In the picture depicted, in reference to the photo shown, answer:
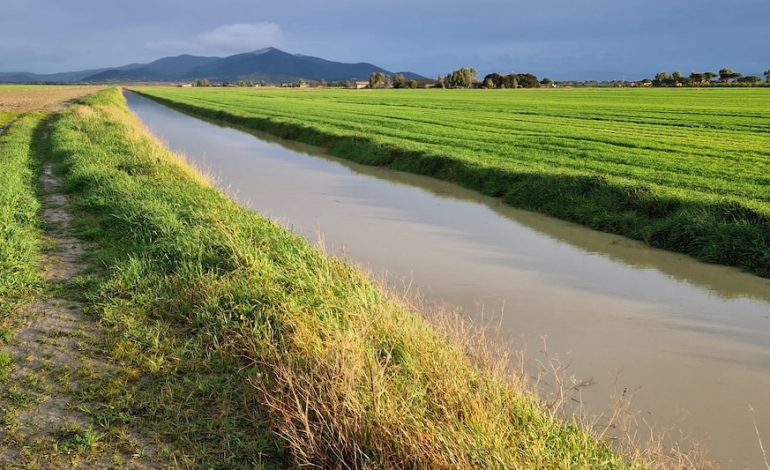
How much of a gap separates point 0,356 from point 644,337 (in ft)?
20.4

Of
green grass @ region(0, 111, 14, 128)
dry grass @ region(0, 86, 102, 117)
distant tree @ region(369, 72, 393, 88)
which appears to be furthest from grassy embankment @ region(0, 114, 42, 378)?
distant tree @ region(369, 72, 393, 88)

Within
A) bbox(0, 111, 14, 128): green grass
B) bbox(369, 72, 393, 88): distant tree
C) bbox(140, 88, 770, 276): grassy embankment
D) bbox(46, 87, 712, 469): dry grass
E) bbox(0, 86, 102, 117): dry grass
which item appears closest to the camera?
bbox(46, 87, 712, 469): dry grass

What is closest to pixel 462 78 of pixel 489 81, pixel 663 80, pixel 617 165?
pixel 489 81

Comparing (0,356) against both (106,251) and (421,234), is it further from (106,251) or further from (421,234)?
(421,234)

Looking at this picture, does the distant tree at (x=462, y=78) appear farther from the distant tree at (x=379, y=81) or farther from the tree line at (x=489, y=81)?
the distant tree at (x=379, y=81)

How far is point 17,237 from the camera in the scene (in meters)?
8.53

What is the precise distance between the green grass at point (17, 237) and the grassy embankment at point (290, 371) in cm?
77

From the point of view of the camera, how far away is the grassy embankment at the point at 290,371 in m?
3.70

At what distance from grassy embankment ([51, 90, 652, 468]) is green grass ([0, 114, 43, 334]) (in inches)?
30.3

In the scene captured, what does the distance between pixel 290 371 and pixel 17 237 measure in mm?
6151

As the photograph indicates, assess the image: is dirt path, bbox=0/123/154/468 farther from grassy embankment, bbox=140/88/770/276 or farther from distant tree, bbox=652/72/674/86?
distant tree, bbox=652/72/674/86

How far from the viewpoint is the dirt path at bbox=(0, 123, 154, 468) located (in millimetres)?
3936

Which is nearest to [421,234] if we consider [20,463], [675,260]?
[675,260]

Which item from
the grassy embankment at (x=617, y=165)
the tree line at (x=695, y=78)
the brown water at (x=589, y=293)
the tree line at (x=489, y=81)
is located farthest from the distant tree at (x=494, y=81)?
the brown water at (x=589, y=293)
